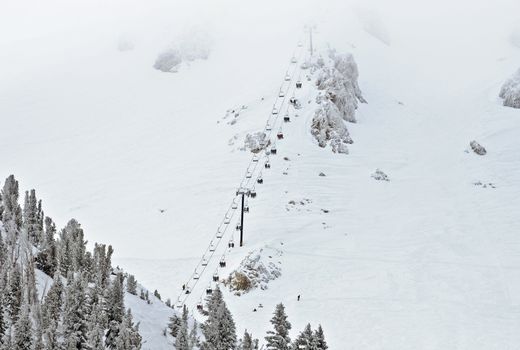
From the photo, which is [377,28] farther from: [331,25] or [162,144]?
[162,144]

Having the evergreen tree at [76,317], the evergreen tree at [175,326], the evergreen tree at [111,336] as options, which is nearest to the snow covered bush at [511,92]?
the evergreen tree at [175,326]

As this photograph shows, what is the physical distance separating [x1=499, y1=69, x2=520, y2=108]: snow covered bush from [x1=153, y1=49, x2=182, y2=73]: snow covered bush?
5119 cm

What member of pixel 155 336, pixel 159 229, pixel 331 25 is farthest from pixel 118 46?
pixel 155 336

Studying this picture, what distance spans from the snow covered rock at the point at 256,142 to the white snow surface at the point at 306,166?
1470 mm

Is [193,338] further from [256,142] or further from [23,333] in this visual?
[256,142]

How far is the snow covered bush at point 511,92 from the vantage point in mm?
81062

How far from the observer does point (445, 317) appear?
1597 inches

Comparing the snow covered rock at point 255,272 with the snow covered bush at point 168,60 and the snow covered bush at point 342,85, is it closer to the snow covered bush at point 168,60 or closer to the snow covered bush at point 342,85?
the snow covered bush at point 342,85

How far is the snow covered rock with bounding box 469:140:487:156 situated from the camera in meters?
68.9

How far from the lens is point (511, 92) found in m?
82.1

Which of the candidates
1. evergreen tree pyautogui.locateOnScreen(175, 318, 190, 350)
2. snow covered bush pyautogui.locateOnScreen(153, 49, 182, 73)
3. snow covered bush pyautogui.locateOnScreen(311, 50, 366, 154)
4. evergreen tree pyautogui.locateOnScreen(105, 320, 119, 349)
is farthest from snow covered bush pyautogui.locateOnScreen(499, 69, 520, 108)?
evergreen tree pyautogui.locateOnScreen(105, 320, 119, 349)

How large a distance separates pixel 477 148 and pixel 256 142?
84.3 ft

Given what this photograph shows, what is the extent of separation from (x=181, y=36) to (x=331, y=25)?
26.5m

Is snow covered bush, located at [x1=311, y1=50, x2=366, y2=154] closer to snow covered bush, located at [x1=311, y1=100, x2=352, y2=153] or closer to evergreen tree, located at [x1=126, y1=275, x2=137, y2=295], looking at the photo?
snow covered bush, located at [x1=311, y1=100, x2=352, y2=153]
